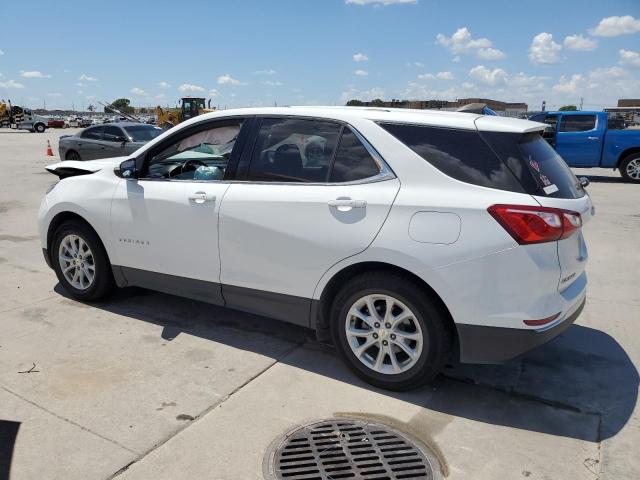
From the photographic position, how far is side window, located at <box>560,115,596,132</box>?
1439 centimetres

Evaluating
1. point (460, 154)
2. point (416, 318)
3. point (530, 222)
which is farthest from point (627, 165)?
point (416, 318)

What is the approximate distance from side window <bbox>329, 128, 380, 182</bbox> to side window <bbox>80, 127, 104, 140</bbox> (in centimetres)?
1216

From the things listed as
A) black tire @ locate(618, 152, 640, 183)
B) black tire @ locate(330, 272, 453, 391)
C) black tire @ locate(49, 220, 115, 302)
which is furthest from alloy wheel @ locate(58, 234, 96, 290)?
black tire @ locate(618, 152, 640, 183)

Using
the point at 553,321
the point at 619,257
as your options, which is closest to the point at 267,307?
the point at 553,321

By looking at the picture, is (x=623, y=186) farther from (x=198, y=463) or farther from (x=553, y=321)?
(x=198, y=463)

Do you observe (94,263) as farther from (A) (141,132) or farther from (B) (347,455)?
(A) (141,132)

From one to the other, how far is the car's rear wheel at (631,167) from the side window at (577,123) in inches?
49.2

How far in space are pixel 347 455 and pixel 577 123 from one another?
1427 centimetres

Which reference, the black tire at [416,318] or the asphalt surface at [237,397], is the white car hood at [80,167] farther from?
the black tire at [416,318]

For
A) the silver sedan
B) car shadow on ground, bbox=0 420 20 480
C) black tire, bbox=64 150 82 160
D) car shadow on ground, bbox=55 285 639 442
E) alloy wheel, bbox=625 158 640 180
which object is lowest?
car shadow on ground, bbox=55 285 639 442

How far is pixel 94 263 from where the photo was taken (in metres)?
4.61

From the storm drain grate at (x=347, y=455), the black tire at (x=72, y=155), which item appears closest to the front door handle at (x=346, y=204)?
the storm drain grate at (x=347, y=455)

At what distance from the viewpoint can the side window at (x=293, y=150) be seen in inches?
140

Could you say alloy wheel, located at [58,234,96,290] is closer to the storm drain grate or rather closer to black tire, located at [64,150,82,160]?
the storm drain grate
